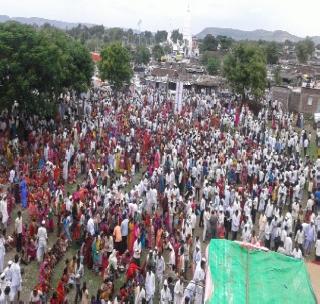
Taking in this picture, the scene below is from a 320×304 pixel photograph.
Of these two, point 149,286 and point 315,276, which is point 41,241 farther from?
point 315,276

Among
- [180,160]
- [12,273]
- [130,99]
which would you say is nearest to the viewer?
[12,273]

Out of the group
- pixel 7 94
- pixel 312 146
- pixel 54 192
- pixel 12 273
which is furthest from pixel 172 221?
pixel 312 146

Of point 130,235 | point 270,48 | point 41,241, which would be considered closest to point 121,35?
point 270,48

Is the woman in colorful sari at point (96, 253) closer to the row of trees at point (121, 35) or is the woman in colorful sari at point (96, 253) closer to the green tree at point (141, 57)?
the green tree at point (141, 57)

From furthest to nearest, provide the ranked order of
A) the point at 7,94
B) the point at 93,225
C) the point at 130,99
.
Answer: the point at 130,99 < the point at 7,94 < the point at 93,225

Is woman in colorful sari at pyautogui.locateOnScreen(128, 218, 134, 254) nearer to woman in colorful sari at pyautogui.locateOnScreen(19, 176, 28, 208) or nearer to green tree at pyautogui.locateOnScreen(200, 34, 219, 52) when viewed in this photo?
woman in colorful sari at pyautogui.locateOnScreen(19, 176, 28, 208)

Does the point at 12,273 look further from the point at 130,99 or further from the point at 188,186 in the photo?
the point at 130,99

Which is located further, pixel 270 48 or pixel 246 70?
pixel 270 48
